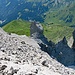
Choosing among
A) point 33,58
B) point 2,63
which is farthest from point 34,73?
point 33,58

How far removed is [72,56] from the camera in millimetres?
88250

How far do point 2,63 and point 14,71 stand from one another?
9.44 ft

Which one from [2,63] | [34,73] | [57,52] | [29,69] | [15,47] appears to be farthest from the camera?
[57,52]

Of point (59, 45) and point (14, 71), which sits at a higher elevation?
point (59, 45)

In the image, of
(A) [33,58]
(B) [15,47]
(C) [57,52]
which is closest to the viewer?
(A) [33,58]

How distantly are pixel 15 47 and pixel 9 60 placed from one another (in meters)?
8.10

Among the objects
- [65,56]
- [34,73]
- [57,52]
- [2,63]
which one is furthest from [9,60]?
[65,56]

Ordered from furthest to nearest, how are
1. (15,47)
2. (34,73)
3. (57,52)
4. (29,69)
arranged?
1. (57,52)
2. (15,47)
3. (29,69)
4. (34,73)

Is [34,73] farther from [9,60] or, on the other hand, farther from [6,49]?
[6,49]

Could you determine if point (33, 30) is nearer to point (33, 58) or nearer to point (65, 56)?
point (65, 56)

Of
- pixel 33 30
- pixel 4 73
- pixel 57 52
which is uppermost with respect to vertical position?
pixel 33 30

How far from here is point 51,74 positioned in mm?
17703

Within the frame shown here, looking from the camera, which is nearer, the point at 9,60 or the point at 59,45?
the point at 9,60

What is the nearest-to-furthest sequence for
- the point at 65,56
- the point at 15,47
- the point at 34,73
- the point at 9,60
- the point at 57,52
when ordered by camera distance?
the point at 34,73 → the point at 9,60 → the point at 15,47 → the point at 57,52 → the point at 65,56
